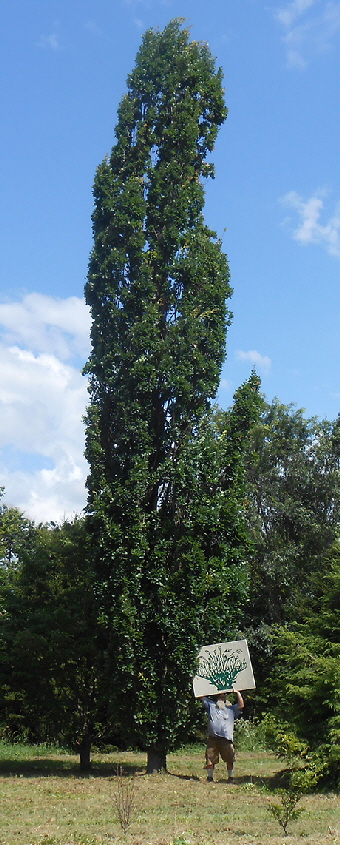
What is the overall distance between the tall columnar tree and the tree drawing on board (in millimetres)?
279

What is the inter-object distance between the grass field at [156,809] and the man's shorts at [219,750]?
12.4 inches

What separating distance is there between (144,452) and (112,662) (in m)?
3.47

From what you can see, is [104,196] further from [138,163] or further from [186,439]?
[186,439]

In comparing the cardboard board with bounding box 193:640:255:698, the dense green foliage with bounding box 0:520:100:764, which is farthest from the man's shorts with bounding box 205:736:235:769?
the dense green foliage with bounding box 0:520:100:764

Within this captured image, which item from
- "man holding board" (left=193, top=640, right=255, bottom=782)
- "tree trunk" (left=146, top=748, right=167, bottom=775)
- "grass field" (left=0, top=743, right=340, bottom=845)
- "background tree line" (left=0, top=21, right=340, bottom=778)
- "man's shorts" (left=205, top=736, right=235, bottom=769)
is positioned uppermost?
"background tree line" (left=0, top=21, right=340, bottom=778)

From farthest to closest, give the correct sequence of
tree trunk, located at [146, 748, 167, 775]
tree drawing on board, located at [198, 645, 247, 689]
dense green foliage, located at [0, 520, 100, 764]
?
1. dense green foliage, located at [0, 520, 100, 764]
2. tree trunk, located at [146, 748, 167, 775]
3. tree drawing on board, located at [198, 645, 247, 689]

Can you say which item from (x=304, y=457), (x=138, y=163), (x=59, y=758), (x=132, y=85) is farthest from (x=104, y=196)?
(x=304, y=457)

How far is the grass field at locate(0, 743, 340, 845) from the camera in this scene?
645 centimetres

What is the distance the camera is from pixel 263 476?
2405 centimetres

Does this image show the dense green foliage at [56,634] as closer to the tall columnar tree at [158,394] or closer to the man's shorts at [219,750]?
the tall columnar tree at [158,394]

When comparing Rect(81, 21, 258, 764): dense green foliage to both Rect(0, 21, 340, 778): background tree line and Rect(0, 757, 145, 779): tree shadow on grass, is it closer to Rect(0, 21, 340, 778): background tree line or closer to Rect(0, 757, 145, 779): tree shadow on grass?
Rect(0, 21, 340, 778): background tree line

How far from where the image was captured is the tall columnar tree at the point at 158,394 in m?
11.4

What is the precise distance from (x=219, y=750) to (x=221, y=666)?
1.25 metres

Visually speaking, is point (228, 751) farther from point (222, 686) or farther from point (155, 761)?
point (155, 761)
